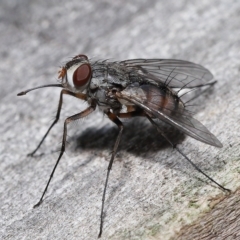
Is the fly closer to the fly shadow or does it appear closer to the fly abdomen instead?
the fly abdomen

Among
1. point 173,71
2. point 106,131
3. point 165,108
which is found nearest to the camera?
point 165,108

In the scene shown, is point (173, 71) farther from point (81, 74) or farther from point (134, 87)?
point (81, 74)

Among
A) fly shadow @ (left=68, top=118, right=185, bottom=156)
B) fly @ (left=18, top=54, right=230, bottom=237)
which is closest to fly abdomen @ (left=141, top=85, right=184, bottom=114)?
fly @ (left=18, top=54, right=230, bottom=237)

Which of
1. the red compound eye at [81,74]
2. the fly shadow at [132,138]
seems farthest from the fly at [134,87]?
the fly shadow at [132,138]

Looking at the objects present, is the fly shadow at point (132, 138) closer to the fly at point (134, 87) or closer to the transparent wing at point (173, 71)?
the fly at point (134, 87)

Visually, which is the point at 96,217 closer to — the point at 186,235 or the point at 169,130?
the point at 186,235

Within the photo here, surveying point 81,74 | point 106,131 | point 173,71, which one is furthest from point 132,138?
point 173,71
